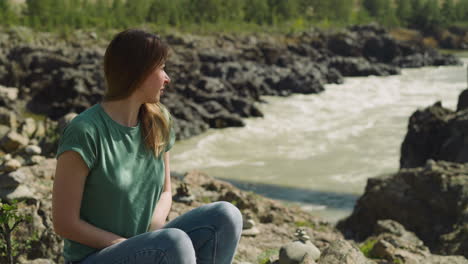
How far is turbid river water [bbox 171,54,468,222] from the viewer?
16.4 meters

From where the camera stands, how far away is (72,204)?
252cm

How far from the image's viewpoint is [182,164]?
19.1m

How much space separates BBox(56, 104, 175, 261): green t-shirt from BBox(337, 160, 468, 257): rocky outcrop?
17.2 feet

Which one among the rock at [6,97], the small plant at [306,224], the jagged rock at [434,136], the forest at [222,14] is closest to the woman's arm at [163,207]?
the small plant at [306,224]

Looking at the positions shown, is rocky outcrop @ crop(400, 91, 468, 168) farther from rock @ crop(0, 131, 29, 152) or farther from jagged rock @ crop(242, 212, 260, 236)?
rock @ crop(0, 131, 29, 152)

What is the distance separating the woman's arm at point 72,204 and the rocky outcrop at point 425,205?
5.47m

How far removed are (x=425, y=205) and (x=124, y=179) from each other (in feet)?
22.5

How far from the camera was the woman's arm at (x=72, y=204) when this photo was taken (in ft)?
8.14

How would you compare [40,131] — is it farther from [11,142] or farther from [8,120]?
[11,142]

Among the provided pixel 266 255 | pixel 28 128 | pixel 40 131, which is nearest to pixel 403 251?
pixel 266 255

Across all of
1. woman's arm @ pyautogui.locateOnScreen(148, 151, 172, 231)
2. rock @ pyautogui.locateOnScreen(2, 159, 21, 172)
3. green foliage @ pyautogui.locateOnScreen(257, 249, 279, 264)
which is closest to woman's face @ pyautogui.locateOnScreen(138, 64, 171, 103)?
woman's arm @ pyautogui.locateOnScreen(148, 151, 172, 231)

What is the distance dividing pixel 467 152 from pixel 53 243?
8317 millimetres

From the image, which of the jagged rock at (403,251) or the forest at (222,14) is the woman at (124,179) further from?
the forest at (222,14)

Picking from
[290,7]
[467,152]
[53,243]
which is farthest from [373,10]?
[53,243]
